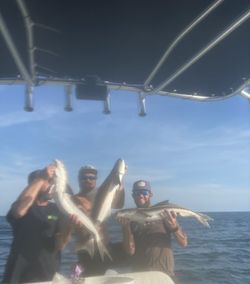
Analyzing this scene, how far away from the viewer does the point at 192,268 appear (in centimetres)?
1823

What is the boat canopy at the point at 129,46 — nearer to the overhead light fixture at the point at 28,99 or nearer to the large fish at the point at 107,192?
the overhead light fixture at the point at 28,99

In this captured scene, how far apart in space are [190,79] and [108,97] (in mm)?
1244

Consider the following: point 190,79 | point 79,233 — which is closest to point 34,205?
point 79,233

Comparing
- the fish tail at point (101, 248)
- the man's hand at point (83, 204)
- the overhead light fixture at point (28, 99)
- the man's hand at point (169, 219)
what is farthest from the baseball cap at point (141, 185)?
the overhead light fixture at point (28, 99)

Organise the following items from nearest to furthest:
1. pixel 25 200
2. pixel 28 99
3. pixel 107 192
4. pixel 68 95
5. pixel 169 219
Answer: pixel 25 200
pixel 107 192
pixel 169 219
pixel 28 99
pixel 68 95

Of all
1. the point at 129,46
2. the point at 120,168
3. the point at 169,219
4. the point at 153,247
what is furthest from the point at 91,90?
the point at 153,247

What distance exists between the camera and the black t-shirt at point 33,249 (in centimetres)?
407

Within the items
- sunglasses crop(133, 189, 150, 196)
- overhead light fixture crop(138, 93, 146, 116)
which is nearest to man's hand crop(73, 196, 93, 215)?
sunglasses crop(133, 189, 150, 196)

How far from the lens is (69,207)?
4371 millimetres

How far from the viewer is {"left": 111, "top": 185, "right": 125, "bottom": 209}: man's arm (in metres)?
4.94

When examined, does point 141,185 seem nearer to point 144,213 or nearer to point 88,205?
point 144,213

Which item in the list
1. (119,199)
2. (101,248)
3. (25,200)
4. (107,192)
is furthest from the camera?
(119,199)

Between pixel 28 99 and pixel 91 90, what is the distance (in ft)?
2.89

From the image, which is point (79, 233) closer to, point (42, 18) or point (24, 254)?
point (24, 254)
